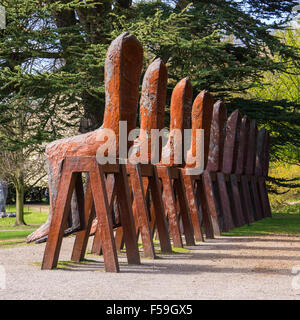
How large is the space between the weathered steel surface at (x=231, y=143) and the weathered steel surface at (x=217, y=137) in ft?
5.13

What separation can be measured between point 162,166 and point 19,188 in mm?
12772

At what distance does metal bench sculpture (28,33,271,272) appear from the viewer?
6969 millimetres

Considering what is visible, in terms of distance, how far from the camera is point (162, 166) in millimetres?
9844

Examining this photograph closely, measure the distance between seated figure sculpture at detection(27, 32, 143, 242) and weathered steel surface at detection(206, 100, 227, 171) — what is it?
666cm

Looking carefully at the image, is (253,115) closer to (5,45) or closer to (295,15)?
(295,15)

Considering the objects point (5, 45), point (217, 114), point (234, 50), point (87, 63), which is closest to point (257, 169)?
point (234, 50)

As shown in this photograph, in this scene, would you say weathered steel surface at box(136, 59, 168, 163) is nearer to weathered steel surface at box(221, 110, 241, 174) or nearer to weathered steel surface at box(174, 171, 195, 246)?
weathered steel surface at box(174, 171, 195, 246)

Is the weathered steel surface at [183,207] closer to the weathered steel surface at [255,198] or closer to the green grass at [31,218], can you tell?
the weathered steel surface at [255,198]

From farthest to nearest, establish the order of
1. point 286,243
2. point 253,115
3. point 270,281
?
point 253,115
point 286,243
point 270,281

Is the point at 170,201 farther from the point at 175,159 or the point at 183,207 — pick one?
the point at 175,159

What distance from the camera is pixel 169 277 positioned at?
653 centimetres

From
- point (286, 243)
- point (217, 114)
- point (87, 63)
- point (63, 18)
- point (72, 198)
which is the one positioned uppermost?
point (63, 18)

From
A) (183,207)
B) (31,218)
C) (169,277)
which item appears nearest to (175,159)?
(183,207)

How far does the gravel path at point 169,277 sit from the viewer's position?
17.2 ft
